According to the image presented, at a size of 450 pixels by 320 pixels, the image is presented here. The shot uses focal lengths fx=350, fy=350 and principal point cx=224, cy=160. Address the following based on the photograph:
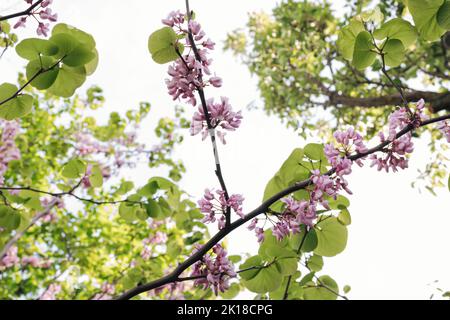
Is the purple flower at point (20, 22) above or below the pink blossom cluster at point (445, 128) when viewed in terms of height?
above

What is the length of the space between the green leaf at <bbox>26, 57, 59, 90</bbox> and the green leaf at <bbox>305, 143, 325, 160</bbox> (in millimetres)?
1128

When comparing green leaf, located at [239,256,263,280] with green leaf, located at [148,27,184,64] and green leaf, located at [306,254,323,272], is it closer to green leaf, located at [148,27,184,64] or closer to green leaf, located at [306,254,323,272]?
green leaf, located at [306,254,323,272]

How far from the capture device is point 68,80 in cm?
161

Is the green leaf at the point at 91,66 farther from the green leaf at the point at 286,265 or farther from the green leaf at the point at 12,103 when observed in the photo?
the green leaf at the point at 286,265

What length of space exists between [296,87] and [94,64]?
231 inches

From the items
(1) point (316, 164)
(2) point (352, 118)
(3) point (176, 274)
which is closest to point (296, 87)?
(2) point (352, 118)

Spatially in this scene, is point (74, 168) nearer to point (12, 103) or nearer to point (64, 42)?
point (12, 103)

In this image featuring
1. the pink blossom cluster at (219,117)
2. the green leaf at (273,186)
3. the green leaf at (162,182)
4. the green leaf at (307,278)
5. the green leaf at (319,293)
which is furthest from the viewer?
the green leaf at (162,182)

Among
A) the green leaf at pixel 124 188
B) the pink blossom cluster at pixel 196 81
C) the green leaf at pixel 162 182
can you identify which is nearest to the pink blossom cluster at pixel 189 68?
the pink blossom cluster at pixel 196 81

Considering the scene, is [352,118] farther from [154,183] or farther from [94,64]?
[94,64]

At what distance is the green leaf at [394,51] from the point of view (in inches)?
55.8

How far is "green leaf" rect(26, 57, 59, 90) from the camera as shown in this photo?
Result: 57.1 inches

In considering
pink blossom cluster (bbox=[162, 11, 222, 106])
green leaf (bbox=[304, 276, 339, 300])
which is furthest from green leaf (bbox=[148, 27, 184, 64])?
green leaf (bbox=[304, 276, 339, 300])

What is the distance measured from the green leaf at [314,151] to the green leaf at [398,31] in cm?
49
